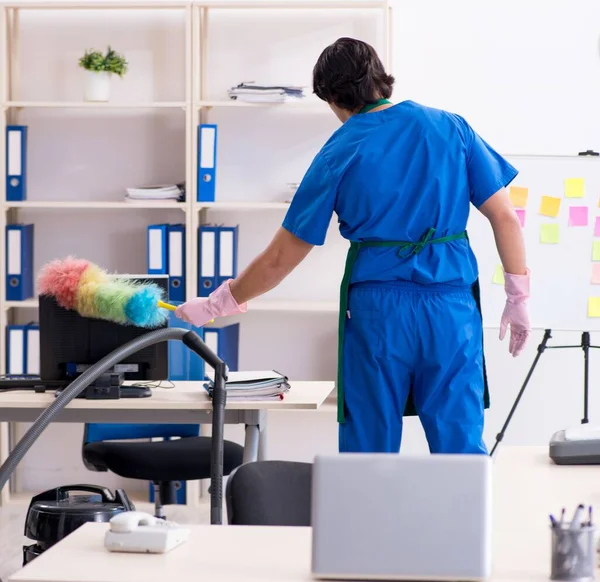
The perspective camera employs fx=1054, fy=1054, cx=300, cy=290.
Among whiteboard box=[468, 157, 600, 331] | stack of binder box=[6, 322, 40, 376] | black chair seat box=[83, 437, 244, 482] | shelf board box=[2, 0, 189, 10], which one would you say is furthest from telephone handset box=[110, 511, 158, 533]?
shelf board box=[2, 0, 189, 10]

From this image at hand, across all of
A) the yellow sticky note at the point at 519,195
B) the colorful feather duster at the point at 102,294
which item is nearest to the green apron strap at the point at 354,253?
the colorful feather duster at the point at 102,294

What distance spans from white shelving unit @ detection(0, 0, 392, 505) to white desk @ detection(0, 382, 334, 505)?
1418 millimetres

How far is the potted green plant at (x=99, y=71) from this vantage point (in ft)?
14.4

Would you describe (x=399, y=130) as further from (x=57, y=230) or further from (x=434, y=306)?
(x=57, y=230)

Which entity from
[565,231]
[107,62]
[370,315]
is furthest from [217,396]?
[107,62]

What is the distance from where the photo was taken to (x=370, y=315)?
8.20 ft

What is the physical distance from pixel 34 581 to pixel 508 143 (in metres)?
3.60

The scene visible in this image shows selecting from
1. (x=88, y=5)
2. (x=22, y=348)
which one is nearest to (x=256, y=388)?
(x=22, y=348)

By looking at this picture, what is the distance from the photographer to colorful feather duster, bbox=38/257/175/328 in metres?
2.77

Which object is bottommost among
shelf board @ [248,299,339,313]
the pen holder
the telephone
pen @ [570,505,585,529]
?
the telephone

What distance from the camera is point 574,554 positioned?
119cm

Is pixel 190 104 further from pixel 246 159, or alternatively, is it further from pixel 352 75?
pixel 352 75

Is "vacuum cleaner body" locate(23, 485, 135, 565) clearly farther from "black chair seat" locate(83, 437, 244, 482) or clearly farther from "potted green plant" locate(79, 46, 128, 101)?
"potted green plant" locate(79, 46, 128, 101)

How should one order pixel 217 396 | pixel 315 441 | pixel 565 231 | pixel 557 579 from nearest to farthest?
pixel 557 579 → pixel 217 396 → pixel 565 231 → pixel 315 441
